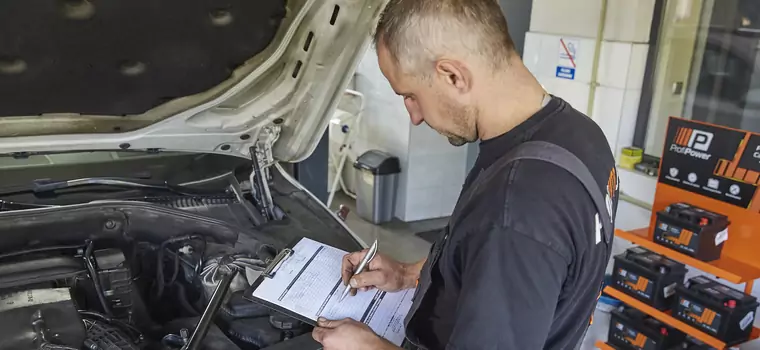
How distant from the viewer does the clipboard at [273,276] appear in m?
1.19

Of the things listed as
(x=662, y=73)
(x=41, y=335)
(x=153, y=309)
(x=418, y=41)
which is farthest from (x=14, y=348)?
(x=662, y=73)

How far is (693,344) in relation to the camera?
2637mm

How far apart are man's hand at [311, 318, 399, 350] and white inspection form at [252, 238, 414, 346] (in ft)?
0.23

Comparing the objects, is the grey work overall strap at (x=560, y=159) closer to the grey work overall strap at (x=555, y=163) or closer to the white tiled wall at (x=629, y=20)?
the grey work overall strap at (x=555, y=163)

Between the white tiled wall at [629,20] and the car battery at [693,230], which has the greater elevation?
the white tiled wall at [629,20]

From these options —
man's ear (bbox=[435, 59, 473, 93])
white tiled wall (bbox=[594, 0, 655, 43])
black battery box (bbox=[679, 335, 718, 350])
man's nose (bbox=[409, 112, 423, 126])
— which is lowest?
black battery box (bbox=[679, 335, 718, 350])

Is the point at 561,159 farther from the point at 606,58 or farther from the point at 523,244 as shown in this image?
the point at 606,58

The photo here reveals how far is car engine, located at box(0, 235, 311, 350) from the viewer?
120 centimetres

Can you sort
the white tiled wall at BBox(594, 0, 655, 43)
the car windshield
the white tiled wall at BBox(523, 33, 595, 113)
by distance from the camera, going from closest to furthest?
the car windshield, the white tiled wall at BBox(594, 0, 655, 43), the white tiled wall at BBox(523, 33, 595, 113)

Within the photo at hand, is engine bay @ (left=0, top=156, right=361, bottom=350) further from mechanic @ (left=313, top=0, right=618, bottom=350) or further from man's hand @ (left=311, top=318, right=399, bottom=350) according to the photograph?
mechanic @ (left=313, top=0, right=618, bottom=350)

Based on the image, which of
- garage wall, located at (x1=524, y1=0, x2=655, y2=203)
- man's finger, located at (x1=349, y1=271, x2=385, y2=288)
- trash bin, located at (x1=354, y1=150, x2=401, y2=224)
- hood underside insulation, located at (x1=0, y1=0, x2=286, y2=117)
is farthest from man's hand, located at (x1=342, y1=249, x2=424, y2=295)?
trash bin, located at (x1=354, y1=150, x2=401, y2=224)

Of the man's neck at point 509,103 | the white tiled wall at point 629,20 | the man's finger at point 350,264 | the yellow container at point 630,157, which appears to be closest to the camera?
the man's neck at point 509,103

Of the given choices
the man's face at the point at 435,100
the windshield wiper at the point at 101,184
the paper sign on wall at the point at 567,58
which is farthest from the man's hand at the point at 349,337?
the paper sign on wall at the point at 567,58

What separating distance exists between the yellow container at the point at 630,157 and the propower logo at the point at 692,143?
0.65 metres
